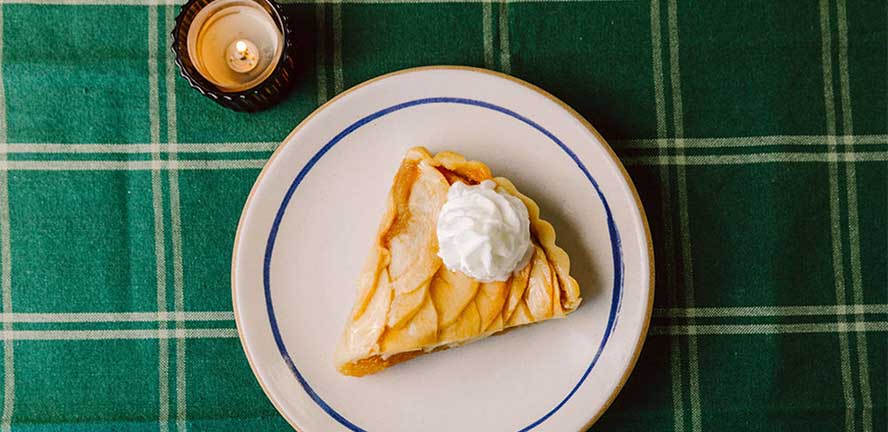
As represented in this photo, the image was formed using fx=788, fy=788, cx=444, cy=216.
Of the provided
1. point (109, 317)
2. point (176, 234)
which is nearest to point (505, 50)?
point (176, 234)

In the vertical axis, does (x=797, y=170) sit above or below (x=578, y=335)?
above

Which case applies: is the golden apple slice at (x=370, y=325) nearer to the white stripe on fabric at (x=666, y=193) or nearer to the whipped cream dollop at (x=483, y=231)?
the whipped cream dollop at (x=483, y=231)

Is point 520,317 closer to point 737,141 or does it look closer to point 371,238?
point 371,238

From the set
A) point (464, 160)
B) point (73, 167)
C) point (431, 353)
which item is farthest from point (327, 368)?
point (73, 167)

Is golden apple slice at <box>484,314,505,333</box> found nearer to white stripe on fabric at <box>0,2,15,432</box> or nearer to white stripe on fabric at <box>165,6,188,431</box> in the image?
white stripe on fabric at <box>165,6,188,431</box>

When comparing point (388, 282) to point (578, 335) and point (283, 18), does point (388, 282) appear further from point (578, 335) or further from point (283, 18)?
point (283, 18)
